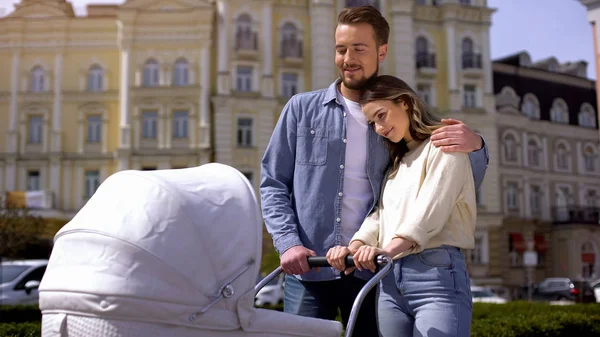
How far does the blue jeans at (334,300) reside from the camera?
134 inches

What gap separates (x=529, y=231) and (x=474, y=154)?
36.7m

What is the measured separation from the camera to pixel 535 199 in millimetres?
39781

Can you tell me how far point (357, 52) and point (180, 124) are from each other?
30703mm

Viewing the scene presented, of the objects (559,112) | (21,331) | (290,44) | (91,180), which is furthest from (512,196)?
(21,331)

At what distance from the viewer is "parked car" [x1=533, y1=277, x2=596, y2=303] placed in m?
27.4

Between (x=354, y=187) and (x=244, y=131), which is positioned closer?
(x=354, y=187)

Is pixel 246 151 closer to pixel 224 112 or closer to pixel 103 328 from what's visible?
pixel 224 112

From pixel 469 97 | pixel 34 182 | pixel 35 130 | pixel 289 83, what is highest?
pixel 289 83

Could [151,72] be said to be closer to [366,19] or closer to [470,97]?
[470,97]

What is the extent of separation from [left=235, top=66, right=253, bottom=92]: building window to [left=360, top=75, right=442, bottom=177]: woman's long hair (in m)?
30.9

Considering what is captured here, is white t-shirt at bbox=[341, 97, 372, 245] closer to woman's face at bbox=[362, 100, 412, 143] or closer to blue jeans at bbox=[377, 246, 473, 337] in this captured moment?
woman's face at bbox=[362, 100, 412, 143]

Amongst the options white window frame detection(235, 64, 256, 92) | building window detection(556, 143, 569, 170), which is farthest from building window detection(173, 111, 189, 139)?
building window detection(556, 143, 569, 170)

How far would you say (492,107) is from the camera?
36531 millimetres

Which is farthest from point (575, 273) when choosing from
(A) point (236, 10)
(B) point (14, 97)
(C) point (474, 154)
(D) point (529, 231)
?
(C) point (474, 154)
